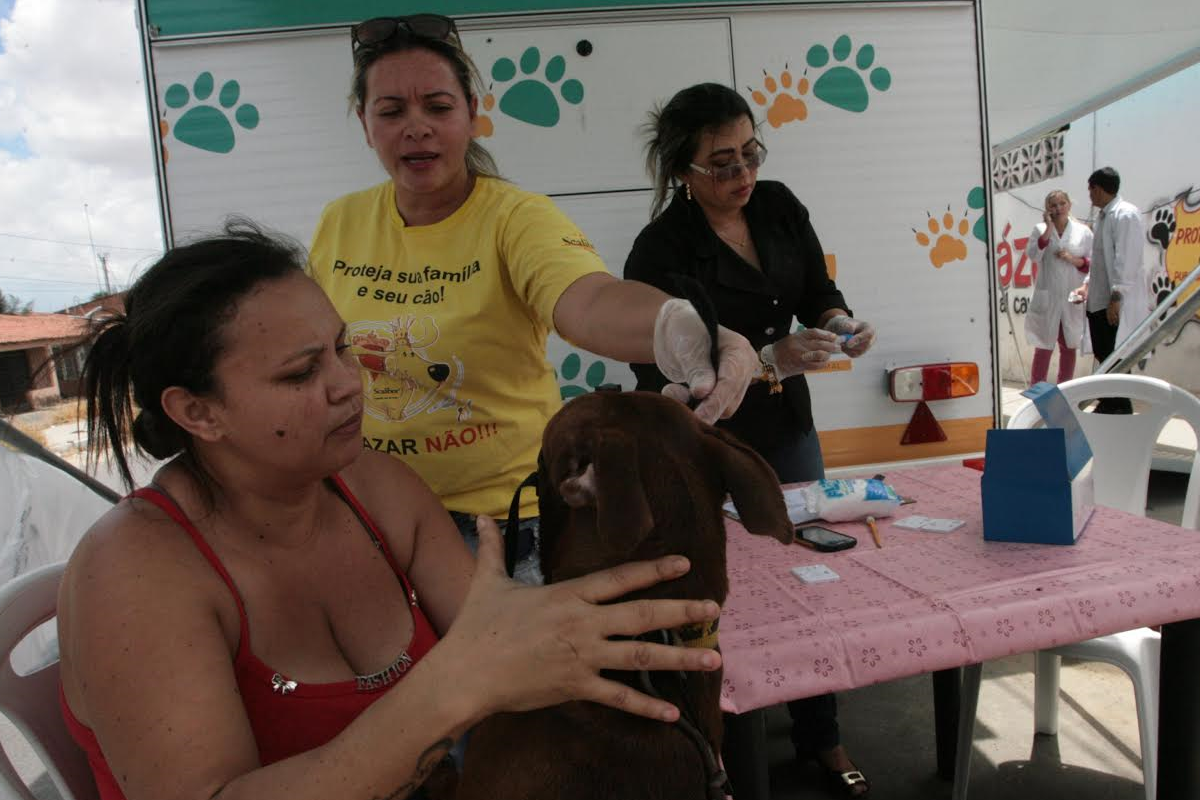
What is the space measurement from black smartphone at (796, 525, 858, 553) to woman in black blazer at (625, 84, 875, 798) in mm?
670

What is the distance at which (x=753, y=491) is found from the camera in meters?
1.42

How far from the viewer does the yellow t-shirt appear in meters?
1.97

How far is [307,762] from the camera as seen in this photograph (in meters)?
1.08

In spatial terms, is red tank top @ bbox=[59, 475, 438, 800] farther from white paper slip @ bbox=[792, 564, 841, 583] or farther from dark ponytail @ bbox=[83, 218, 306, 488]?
white paper slip @ bbox=[792, 564, 841, 583]

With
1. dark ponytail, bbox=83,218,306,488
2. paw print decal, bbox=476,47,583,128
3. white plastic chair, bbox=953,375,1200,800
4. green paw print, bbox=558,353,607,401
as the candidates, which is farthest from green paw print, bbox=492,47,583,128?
white plastic chair, bbox=953,375,1200,800

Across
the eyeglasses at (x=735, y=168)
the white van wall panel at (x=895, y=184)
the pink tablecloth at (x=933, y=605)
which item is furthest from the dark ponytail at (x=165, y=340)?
the white van wall panel at (x=895, y=184)

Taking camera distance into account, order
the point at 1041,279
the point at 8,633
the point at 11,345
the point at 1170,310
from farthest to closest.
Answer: the point at 1041,279
the point at 1170,310
the point at 11,345
the point at 8,633

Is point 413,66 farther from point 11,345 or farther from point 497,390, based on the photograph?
point 11,345

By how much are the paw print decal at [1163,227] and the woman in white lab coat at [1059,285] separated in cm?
99

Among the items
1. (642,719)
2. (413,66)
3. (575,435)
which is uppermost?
(413,66)

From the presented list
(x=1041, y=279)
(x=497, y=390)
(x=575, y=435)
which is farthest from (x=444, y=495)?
(x=1041, y=279)

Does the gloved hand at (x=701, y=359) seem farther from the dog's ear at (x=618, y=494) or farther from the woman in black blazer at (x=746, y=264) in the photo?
the woman in black blazer at (x=746, y=264)

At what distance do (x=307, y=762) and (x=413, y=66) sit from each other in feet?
5.34

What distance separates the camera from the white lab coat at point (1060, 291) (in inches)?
380
